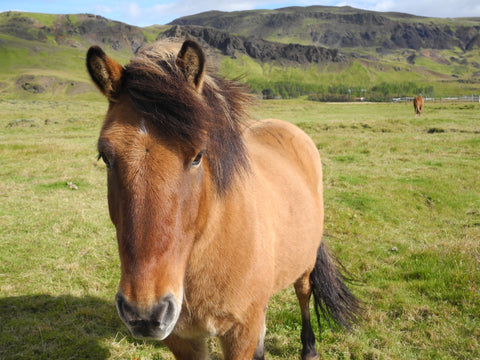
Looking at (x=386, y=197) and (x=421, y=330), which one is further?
(x=386, y=197)

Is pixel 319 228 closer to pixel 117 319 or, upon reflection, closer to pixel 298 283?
pixel 298 283

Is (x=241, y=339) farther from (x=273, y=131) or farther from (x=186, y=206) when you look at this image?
(x=273, y=131)

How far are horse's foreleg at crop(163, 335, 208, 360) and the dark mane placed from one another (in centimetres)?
131

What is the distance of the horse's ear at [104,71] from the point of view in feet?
5.98

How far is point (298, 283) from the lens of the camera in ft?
12.7

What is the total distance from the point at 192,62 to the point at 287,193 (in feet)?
5.93

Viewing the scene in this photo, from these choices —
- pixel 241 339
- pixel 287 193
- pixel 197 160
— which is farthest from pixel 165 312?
pixel 287 193

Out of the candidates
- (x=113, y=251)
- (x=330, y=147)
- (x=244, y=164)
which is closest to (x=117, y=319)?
(x=113, y=251)

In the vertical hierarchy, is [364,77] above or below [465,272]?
above

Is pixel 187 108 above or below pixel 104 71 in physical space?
below

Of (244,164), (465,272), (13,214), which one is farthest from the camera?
(13,214)

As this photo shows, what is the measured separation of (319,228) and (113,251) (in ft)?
12.8

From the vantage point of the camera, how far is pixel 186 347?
2564 mm

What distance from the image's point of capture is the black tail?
400 centimetres
